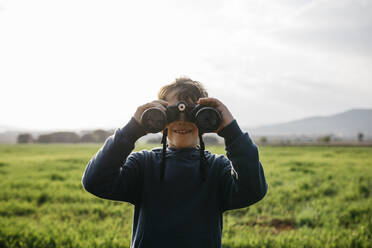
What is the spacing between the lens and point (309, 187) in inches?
295

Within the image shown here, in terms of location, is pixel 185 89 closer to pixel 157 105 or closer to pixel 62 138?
pixel 157 105

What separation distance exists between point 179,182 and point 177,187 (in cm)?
4

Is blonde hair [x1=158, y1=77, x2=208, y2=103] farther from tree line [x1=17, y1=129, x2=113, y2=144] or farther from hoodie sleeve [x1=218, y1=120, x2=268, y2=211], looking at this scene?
→ tree line [x1=17, y1=129, x2=113, y2=144]

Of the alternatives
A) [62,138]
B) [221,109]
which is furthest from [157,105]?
[62,138]

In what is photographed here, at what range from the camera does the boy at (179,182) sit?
1644 millimetres

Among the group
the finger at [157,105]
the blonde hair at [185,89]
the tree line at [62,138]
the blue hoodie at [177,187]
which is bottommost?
the tree line at [62,138]

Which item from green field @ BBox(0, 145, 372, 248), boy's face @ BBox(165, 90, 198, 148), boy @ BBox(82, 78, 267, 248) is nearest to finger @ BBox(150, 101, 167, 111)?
boy @ BBox(82, 78, 267, 248)

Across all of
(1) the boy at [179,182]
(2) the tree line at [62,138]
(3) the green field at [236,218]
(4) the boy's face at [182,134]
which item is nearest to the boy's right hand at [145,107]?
(1) the boy at [179,182]

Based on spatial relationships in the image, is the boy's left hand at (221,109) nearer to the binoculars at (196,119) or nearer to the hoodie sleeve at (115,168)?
the binoculars at (196,119)

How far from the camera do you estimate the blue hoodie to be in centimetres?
164

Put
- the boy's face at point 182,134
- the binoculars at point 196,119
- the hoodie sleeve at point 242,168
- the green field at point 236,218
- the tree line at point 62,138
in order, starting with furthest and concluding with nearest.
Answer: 1. the tree line at point 62,138
2. the green field at point 236,218
3. the boy's face at point 182,134
4. the binoculars at point 196,119
5. the hoodie sleeve at point 242,168

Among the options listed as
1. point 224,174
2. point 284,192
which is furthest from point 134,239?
point 284,192

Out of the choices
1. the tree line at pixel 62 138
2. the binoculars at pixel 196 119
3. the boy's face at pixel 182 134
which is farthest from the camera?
the tree line at pixel 62 138

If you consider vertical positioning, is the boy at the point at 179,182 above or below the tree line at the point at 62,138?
above
